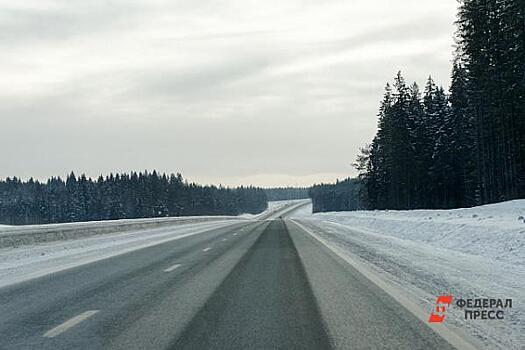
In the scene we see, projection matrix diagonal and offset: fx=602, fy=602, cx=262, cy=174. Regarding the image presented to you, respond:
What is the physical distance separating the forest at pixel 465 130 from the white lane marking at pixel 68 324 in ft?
135

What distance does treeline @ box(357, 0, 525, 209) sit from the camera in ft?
148

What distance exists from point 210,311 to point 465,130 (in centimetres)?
6994

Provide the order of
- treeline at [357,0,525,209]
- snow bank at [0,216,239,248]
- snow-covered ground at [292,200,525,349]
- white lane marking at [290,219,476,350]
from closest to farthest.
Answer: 1. white lane marking at [290,219,476,350]
2. snow-covered ground at [292,200,525,349]
3. snow bank at [0,216,239,248]
4. treeline at [357,0,525,209]

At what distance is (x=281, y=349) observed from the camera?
19.5ft

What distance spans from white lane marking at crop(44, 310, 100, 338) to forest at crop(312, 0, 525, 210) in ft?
135

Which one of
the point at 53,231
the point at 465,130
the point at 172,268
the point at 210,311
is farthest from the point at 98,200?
the point at 210,311

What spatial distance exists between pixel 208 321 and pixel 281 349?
176 cm

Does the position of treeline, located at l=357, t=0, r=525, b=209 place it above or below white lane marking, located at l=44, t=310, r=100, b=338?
above

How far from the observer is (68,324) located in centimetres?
753

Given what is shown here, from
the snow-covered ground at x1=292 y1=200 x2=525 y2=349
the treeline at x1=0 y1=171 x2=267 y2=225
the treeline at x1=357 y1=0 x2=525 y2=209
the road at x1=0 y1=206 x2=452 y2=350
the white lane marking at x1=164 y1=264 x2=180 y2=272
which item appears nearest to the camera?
the road at x1=0 y1=206 x2=452 y2=350

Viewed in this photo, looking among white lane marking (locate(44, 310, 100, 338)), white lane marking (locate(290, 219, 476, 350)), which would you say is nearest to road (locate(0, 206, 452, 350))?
white lane marking (locate(44, 310, 100, 338))

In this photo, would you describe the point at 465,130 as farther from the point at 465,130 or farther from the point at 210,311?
the point at 210,311

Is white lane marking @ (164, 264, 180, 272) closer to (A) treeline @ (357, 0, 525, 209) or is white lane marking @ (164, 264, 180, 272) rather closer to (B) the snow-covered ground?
(B) the snow-covered ground

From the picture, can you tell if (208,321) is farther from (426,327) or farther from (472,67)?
(472,67)
